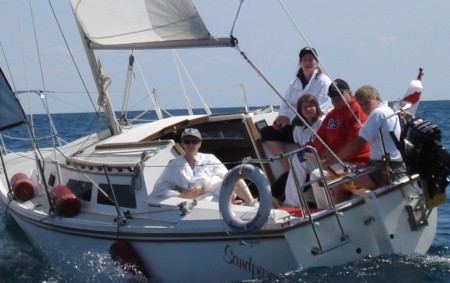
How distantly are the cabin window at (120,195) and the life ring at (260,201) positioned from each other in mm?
1408

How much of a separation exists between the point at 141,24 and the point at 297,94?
77.0 inches

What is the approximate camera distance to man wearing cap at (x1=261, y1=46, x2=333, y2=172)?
937 centimetres

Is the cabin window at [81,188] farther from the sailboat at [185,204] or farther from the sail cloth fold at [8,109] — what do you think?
the sail cloth fold at [8,109]

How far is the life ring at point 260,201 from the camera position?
7.19 m

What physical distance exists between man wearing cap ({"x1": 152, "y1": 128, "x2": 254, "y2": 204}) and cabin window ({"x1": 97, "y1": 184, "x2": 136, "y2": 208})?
1.06 feet

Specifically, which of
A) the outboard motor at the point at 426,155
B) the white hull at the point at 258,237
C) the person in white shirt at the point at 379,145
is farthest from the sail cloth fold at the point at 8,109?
the outboard motor at the point at 426,155

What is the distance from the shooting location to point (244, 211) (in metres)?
7.58

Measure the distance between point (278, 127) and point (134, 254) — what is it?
242cm

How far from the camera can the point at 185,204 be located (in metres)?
7.91

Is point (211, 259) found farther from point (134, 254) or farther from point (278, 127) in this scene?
point (278, 127)

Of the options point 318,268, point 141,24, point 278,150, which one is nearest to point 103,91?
point 141,24

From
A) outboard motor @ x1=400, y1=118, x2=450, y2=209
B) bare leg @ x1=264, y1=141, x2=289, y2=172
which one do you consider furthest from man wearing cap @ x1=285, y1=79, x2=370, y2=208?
bare leg @ x1=264, y1=141, x2=289, y2=172

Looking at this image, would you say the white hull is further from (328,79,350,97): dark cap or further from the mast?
the mast

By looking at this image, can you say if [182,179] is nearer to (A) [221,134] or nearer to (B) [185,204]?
(B) [185,204]
